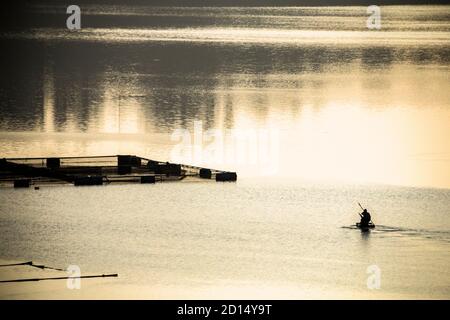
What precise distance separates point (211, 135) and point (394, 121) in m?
14.4

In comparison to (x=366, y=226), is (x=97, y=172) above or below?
above

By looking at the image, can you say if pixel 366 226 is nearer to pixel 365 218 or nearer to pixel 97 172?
pixel 365 218

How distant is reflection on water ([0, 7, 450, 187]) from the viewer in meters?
77.8

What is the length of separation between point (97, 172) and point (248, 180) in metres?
6.80

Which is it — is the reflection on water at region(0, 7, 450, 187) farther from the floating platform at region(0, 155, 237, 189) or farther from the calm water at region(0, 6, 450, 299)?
the floating platform at region(0, 155, 237, 189)

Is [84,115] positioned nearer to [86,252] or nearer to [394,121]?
[394,121]

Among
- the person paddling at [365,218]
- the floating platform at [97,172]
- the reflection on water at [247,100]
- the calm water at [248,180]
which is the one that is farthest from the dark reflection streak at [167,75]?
the person paddling at [365,218]

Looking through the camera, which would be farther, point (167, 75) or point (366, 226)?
point (167, 75)

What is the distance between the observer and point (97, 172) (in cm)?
6881

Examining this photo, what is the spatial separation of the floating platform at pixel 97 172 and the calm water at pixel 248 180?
92 centimetres

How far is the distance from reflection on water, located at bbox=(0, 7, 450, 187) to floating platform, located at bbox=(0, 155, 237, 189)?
409cm

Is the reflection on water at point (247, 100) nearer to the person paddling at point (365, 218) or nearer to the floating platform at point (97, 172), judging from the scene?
the floating platform at point (97, 172)

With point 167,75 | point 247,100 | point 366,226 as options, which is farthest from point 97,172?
point 167,75

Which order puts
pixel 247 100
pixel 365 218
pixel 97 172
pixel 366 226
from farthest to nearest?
pixel 247 100
pixel 97 172
pixel 366 226
pixel 365 218
